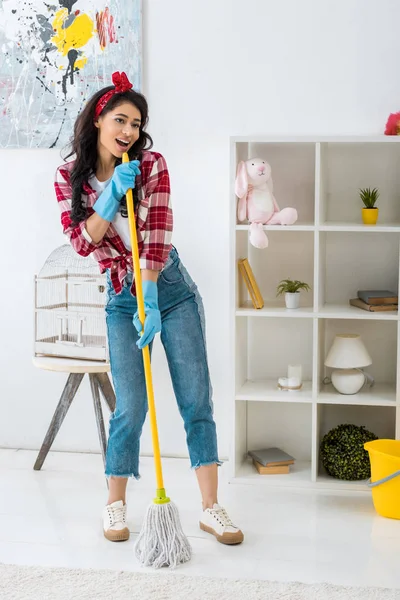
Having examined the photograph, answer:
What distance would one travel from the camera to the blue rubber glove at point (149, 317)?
2.29m

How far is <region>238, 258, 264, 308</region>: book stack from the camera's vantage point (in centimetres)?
296

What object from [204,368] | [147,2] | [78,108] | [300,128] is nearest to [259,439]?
[204,368]

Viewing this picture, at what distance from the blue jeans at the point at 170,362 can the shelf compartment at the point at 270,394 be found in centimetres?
50

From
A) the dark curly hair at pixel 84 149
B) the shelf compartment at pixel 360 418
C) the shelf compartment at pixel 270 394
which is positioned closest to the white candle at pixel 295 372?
the shelf compartment at pixel 270 394

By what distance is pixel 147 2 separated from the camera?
3084 millimetres

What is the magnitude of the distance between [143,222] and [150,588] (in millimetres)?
1017

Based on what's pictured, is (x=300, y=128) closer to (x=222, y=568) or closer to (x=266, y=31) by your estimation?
(x=266, y=31)

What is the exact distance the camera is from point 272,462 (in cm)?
301

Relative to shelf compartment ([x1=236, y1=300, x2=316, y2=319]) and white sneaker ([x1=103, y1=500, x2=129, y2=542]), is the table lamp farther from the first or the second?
white sneaker ([x1=103, y1=500, x2=129, y2=542])

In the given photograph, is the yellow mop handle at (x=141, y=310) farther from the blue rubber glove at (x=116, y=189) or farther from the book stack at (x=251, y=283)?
the book stack at (x=251, y=283)

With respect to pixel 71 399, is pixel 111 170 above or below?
above

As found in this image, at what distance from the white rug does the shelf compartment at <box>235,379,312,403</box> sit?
883mm

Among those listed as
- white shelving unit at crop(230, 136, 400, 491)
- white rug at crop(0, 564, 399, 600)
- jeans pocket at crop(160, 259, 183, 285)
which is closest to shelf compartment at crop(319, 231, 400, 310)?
white shelving unit at crop(230, 136, 400, 491)

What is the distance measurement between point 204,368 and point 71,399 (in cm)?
83
